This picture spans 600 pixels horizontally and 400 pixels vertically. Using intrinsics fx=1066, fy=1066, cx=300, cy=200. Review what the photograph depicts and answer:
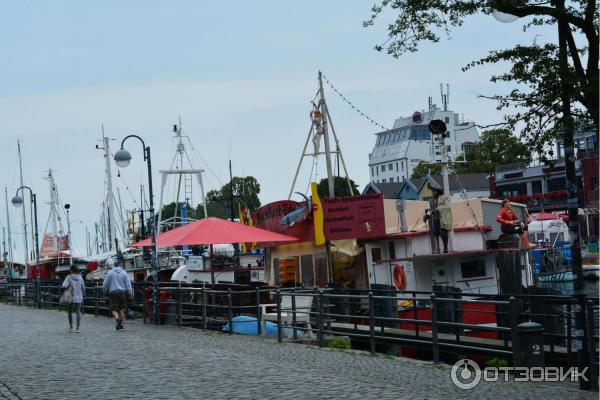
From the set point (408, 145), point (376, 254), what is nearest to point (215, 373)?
point (376, 254)

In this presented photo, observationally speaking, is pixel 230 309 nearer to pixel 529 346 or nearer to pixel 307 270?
pixel 307 270

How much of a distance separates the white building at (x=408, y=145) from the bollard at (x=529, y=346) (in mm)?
141646

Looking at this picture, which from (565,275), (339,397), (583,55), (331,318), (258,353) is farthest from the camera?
(565,275)

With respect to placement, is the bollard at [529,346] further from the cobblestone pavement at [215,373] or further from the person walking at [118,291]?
the person walking at [118,291]

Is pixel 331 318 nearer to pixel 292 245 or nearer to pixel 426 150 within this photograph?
pixel 292 245

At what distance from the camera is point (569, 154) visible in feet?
44.9

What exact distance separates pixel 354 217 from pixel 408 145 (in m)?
130

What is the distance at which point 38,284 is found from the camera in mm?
46781

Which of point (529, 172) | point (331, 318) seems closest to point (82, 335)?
point (331, 318)

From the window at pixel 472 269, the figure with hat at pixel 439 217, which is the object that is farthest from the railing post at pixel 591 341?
the window at pixel 472 269

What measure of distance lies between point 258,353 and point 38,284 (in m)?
29.2

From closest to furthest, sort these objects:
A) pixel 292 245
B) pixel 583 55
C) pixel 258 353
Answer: pixel 583 55
pixel 258 353
pixel 292 245

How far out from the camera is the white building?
160500mm

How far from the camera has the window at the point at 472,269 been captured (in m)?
28.9
